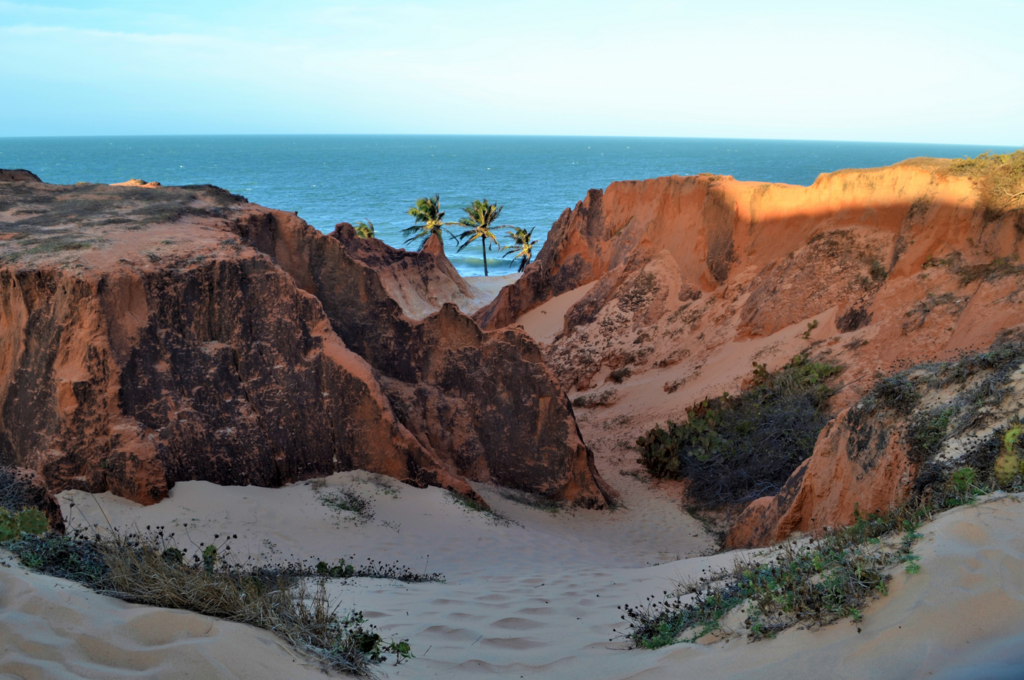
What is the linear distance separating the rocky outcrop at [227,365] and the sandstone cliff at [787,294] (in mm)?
4547

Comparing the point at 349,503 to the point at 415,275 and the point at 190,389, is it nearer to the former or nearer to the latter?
the point at 190,389

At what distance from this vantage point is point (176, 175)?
4560 inches

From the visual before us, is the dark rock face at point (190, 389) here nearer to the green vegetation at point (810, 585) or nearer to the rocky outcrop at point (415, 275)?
the green vegetation at point (810, 585)

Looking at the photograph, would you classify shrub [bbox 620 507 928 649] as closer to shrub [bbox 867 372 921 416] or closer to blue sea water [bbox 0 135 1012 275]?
shrub [bbox 867 372 921 416]

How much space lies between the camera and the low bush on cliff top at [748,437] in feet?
36.3

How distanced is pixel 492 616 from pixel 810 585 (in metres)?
2.51

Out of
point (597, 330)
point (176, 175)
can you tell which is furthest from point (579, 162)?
point (597, 330)

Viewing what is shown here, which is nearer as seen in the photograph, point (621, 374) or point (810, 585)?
point (810, 585)

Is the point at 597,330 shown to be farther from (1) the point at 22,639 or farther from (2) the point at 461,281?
(1) the point at 22,639

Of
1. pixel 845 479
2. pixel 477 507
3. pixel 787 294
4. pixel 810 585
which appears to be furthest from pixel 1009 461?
pixel 787 294

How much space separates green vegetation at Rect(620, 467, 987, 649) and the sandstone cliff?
4.60 feet

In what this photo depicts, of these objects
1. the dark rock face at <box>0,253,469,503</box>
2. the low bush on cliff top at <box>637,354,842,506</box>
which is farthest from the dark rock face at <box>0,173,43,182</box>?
the low bush on cliff top at <box>637,354,842,506</box>

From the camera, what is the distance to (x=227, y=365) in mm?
8148

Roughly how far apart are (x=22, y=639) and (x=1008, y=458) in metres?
5.87
